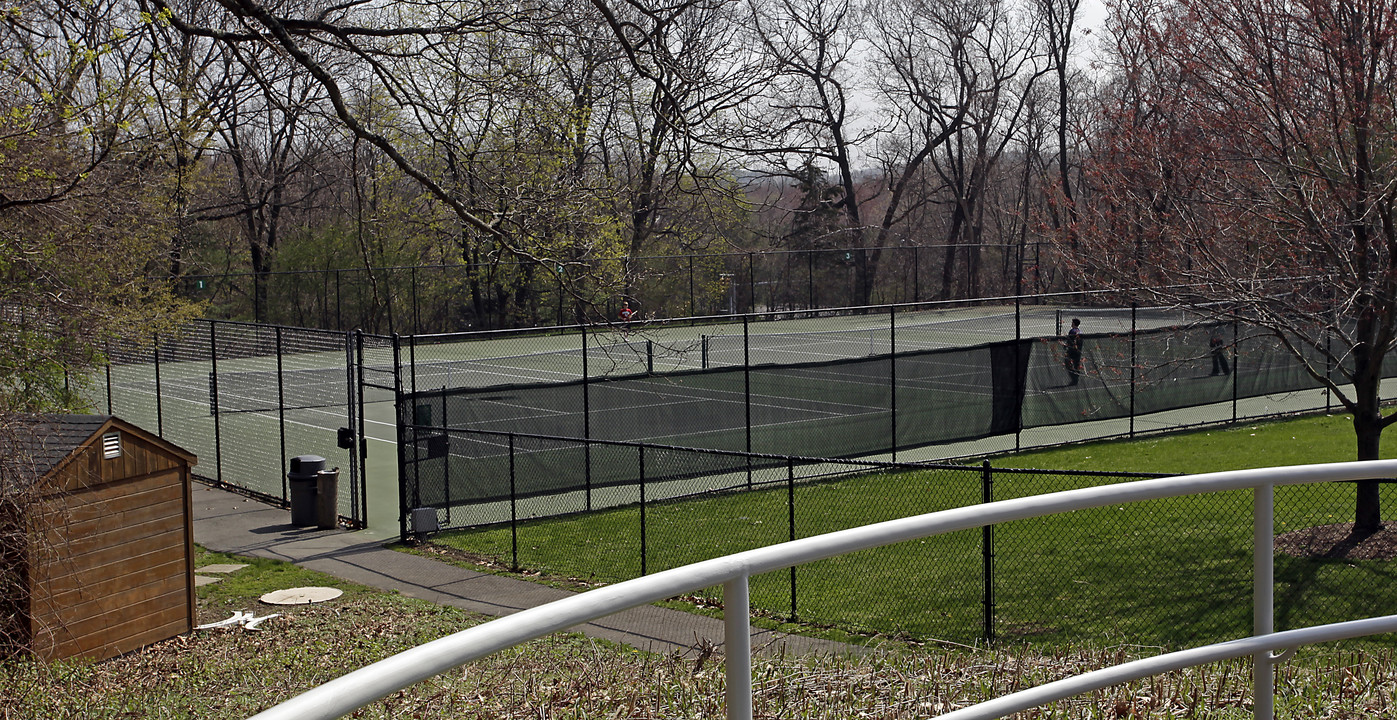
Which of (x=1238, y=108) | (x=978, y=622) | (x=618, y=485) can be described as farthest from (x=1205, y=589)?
(x=618, y=485)

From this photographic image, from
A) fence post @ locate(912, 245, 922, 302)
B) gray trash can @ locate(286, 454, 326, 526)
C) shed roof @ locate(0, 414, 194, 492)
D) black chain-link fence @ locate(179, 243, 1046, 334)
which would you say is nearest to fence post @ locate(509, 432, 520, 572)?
gray trash can @ locate(286, 454, 326, 526)

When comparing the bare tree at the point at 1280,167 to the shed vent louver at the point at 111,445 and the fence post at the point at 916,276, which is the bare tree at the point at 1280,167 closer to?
the shed vent louver at the point at 111,445

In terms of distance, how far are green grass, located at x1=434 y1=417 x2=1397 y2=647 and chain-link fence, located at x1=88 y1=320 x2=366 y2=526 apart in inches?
184

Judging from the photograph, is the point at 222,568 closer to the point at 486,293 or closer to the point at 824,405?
the point at 824,405

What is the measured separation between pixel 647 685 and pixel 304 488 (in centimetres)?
1324

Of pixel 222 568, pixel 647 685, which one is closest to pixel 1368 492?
pixel 647 685

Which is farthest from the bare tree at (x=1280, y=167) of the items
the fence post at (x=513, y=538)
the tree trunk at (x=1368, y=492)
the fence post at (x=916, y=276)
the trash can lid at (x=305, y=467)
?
the fence post at (x=916, y=276)

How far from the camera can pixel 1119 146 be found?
15656 mm

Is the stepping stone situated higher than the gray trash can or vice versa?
the gray trash can

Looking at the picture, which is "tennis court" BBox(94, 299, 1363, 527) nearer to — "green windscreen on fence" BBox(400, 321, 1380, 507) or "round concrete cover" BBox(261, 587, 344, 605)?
"green windscreen on fence" BBox(400, 321, 1380, 507)

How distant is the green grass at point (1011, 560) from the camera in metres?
10.7

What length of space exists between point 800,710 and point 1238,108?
38.4 feet

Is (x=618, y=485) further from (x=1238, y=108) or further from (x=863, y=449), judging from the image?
(x=1238, y=108)

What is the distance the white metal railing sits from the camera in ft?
5.16
